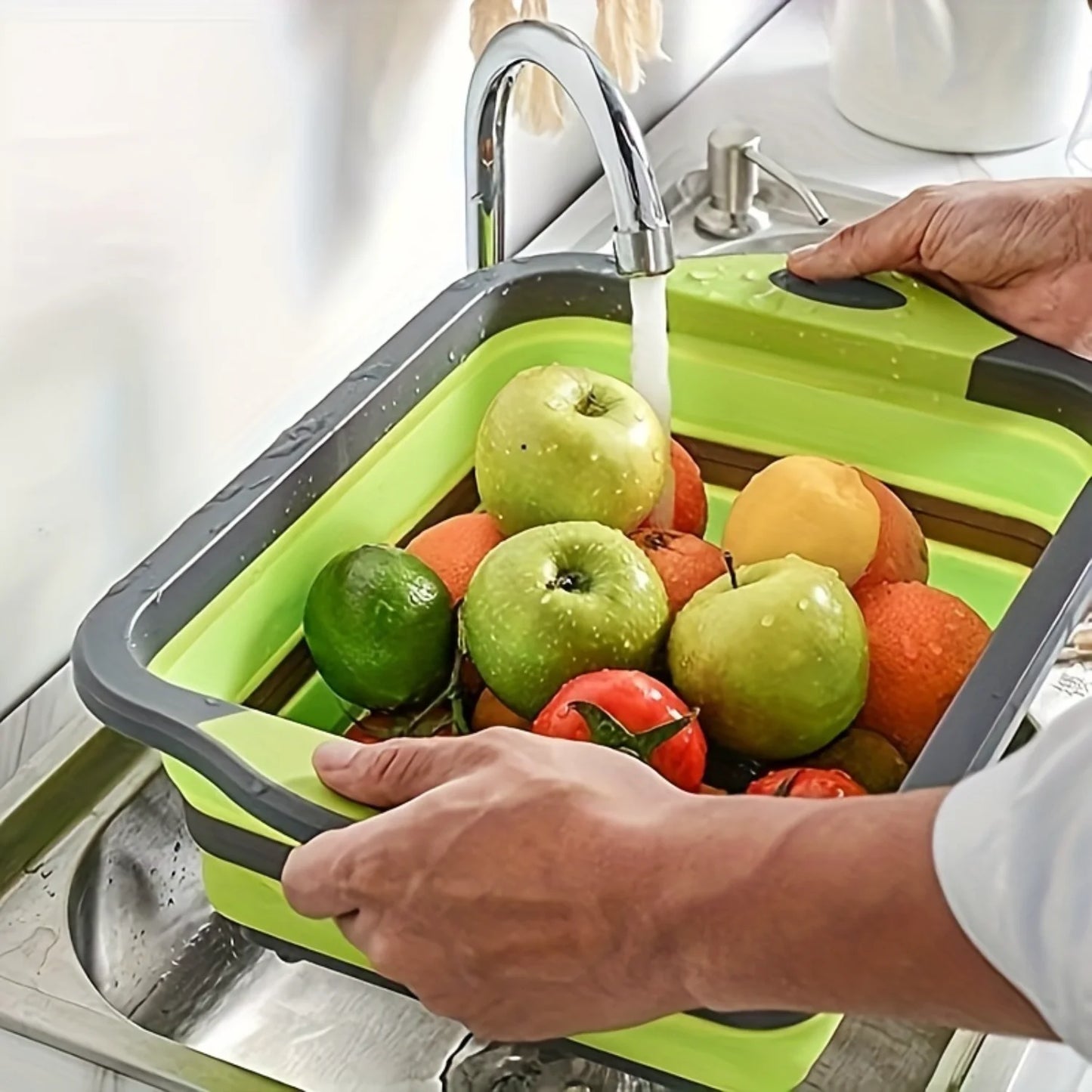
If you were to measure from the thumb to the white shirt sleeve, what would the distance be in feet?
0.64

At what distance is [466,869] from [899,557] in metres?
0.34

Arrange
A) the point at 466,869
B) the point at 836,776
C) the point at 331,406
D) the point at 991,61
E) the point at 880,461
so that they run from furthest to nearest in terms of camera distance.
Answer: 1. the point at 991,61
2. the point at 880,461
3. the point at 331,406
4. the point at 836,776
5. the point at 466,869

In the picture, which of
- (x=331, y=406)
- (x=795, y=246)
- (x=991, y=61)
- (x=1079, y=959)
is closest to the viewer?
(x=1079, y=959)

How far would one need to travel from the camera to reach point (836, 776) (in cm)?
71

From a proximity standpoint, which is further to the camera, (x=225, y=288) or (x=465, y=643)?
(x=225, y=288)

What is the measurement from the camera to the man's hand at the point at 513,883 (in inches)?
22.0

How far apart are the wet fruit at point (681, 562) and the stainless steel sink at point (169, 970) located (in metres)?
0.22

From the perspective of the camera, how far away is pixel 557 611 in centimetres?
72

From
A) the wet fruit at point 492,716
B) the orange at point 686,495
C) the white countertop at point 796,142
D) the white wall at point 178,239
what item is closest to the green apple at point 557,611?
the wet fruit at point 492,716

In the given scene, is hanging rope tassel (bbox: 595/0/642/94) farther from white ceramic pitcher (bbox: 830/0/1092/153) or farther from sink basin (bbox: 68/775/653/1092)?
sink basin (bbox: 68/775/653/1092)

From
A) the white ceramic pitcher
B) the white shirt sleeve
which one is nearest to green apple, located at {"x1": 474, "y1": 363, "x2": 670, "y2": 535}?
the white shirt sleeve

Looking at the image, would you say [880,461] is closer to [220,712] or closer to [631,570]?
[631,570]

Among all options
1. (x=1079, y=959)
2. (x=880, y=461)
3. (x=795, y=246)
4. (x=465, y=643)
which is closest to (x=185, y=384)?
(x=465, y=643)

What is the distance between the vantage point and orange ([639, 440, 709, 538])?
0.87 meters
